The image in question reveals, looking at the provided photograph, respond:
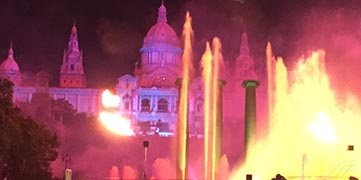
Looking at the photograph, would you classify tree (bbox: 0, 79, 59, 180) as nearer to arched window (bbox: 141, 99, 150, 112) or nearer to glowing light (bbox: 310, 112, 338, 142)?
glowing light (bbox: 310, 112, 338, 142)

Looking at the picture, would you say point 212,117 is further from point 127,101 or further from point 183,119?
point 127,101

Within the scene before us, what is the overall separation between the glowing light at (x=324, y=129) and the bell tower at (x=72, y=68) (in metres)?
65.1

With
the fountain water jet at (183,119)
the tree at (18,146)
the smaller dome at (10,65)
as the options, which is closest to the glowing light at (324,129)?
the fountain water jet at (183,119)

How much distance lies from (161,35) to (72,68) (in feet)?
58.3

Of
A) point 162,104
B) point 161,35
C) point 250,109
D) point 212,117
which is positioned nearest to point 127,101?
point 162,104

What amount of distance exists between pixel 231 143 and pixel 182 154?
28901mm

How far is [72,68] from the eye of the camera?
114m

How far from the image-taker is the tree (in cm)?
2709

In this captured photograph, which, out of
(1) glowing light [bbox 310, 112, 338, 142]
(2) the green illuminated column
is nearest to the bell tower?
(1) glowing light [bbox 310, 112, 338, 142]

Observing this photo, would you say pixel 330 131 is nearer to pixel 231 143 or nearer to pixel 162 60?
pixel 231 143

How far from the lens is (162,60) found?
388 ft

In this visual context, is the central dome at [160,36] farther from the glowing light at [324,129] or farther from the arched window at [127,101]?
the glowing light at [324,129]

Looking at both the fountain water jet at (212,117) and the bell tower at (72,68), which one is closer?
the fountain water jet at (212,117)

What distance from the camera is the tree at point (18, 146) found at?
2709cm
